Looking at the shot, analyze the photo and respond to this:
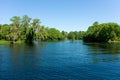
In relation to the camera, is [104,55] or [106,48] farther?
[106,48]

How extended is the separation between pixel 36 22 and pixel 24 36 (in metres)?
15.6

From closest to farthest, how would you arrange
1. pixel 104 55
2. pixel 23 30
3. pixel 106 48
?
1. pixel 104 55
2. pixel 106 48
3. pixel 23 30

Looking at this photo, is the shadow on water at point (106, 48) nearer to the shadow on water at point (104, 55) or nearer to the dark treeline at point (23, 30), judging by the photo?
the shadow on water at point (104, 55)

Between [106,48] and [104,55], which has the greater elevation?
[106,48]

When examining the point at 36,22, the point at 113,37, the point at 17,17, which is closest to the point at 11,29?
the point at 17,17

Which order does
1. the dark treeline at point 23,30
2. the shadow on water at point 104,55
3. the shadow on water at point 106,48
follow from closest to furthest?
the shadow on water at point 104,55, the shadow on water at point 106,48, the dark treeline at point 23,30

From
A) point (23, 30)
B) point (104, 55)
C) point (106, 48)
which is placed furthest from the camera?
point (23, 30)

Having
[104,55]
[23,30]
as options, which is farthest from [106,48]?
[23,30]

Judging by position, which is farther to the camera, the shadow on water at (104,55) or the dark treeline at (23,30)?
the dark treeline at (23,30)

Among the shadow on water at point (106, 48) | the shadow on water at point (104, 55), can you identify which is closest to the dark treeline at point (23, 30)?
the shadow on water at point (106, 48)

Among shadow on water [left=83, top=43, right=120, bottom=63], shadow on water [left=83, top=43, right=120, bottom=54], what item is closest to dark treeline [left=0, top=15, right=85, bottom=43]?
shadow on water [left=83, top=43, right=120, bottom=54]

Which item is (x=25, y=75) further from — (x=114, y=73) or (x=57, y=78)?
(x=114, y=73)

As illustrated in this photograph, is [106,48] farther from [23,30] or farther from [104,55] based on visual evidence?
[23,30]

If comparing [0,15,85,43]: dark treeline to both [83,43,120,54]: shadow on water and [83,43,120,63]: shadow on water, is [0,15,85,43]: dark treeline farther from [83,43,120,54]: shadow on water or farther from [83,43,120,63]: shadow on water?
[83,43,120,63]: shadow on water
